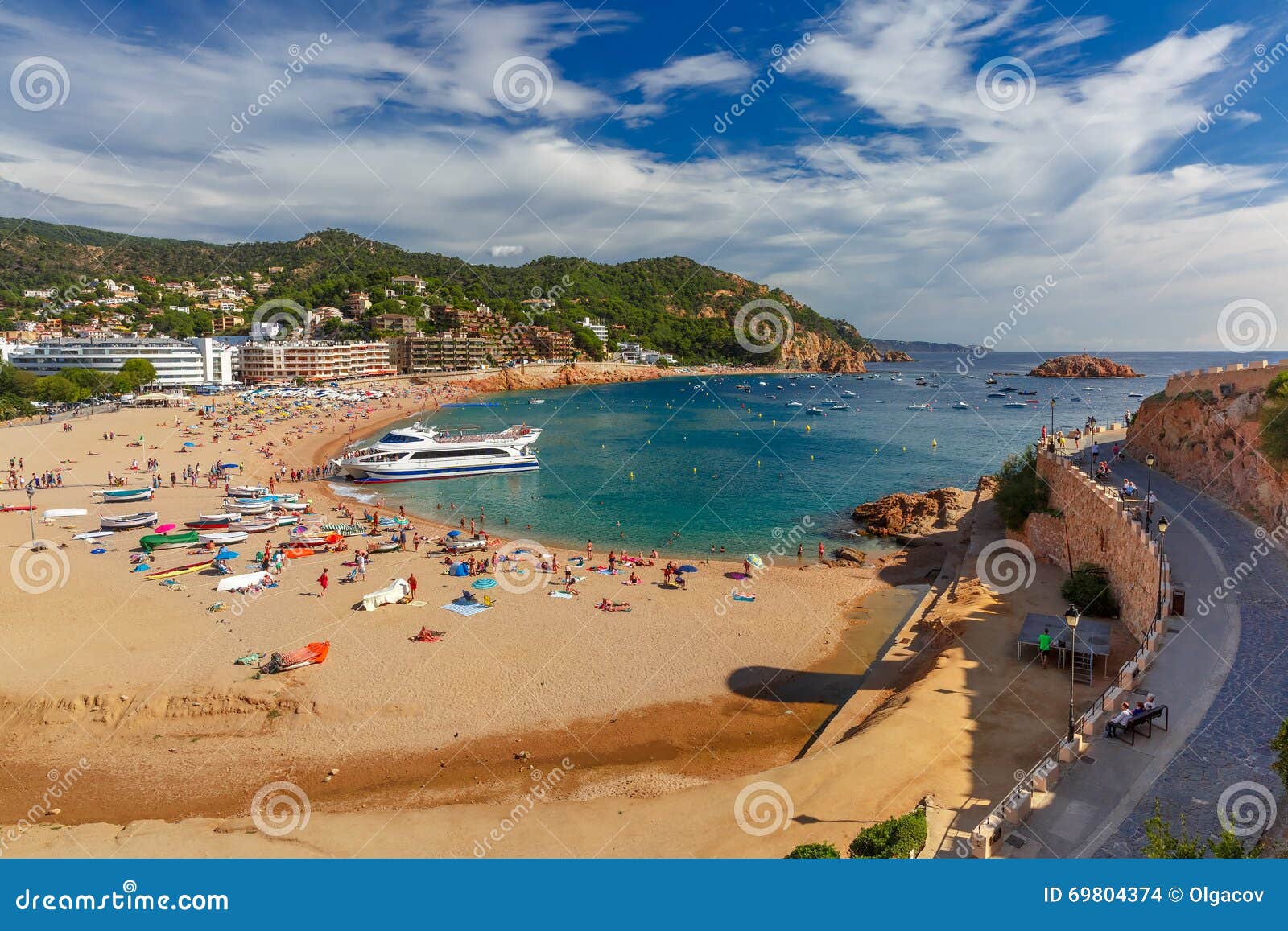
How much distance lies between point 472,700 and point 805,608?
10336 mm

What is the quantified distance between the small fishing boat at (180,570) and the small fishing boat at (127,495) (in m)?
11.3

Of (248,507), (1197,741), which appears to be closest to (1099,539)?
(1197,741)

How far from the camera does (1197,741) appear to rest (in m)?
9.46

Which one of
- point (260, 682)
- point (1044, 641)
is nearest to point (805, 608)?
point (1044, 641)

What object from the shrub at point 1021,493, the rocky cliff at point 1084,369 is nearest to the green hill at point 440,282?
the rocky cliff at point 1084,369

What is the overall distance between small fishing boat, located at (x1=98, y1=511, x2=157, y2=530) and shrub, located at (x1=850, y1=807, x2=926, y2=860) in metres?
28.7

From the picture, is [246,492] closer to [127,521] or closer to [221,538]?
[127,521]

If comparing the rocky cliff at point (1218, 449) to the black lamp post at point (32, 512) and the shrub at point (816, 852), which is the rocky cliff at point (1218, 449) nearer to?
the shrub at point (816, 852)

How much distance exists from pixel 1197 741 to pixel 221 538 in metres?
27.8

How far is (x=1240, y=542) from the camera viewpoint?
52.3 feet

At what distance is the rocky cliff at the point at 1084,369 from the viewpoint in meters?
133

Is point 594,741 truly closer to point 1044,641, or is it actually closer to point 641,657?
point 641,657

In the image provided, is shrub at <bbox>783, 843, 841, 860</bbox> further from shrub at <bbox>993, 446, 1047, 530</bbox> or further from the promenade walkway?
shrub at <bbox>993, 446, 1047, 530</bbox>

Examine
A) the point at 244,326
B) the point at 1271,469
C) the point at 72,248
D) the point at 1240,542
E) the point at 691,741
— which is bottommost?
the point at 691,741
